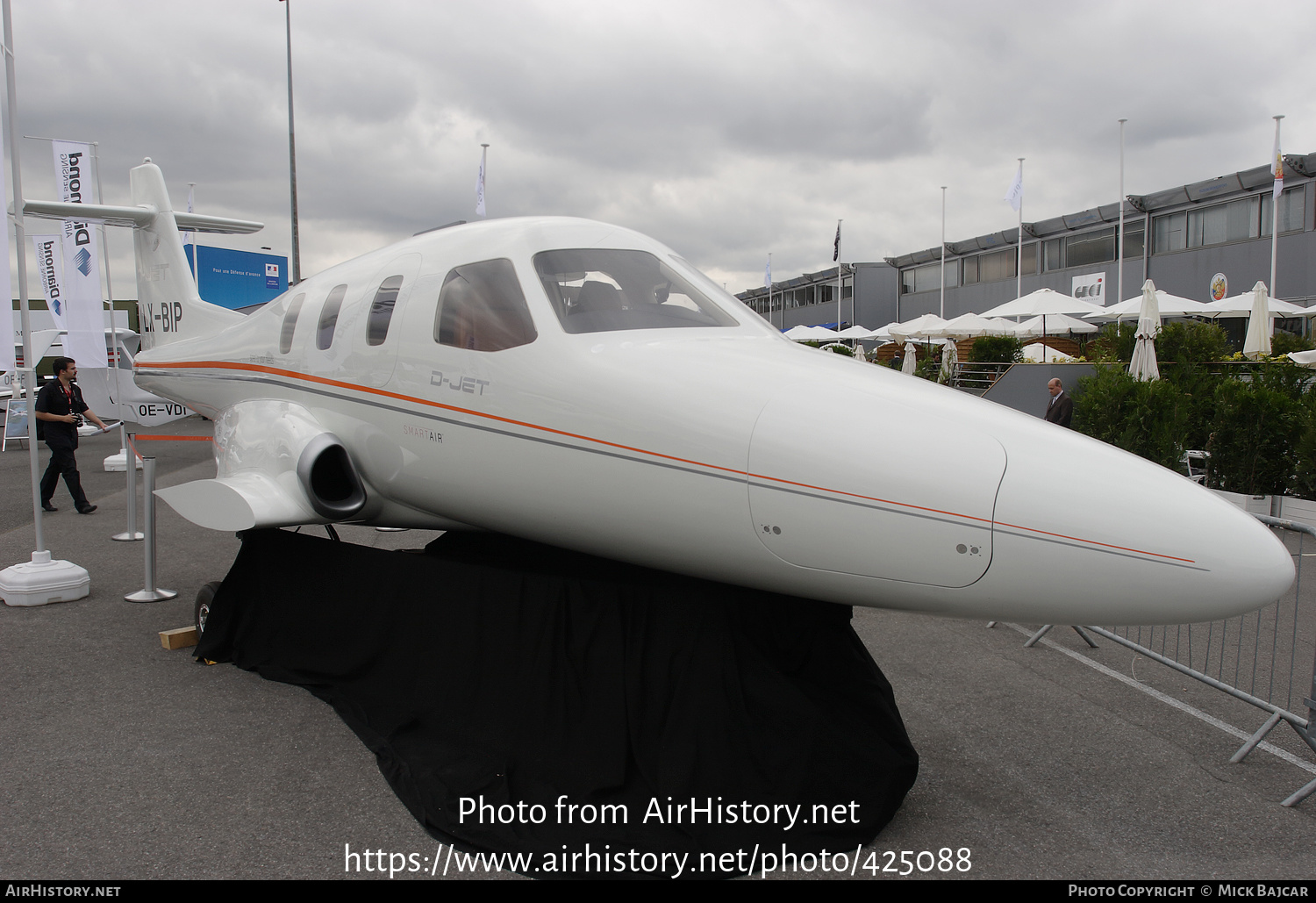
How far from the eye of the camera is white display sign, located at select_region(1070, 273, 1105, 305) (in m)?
34.2

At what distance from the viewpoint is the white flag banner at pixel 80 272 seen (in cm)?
1448

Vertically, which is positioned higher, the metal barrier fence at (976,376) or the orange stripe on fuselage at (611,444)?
the metal barrier fence at (976,376)

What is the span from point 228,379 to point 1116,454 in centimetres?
567

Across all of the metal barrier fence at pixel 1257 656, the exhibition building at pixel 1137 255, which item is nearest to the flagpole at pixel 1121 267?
the exhibition building at pixel 1137 255

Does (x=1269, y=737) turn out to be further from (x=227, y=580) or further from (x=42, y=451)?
(x=42, y=451)

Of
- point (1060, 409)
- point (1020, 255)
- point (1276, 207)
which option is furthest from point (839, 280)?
point (1060, 409)

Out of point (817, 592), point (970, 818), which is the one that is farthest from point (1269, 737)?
point (817, 592)

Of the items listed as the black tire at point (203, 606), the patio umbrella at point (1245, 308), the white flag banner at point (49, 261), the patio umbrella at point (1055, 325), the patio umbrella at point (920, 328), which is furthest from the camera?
the patio umbrella at point (920, 328)

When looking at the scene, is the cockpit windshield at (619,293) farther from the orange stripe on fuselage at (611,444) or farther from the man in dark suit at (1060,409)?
the man in dark suit at (1060,409)

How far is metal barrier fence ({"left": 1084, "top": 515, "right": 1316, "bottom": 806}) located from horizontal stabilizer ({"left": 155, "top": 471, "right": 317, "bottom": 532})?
15.3 ft

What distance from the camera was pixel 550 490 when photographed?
3.68m

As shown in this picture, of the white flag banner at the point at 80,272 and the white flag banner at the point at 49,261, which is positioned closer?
the white flag banner at the point at 80,272

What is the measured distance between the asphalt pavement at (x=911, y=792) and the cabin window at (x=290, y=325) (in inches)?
64.1

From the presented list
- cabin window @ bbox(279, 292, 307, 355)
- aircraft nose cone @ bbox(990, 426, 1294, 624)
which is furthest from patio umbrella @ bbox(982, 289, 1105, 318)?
aircraft nose cone @ bbox(990, 426, 1294, 624)
